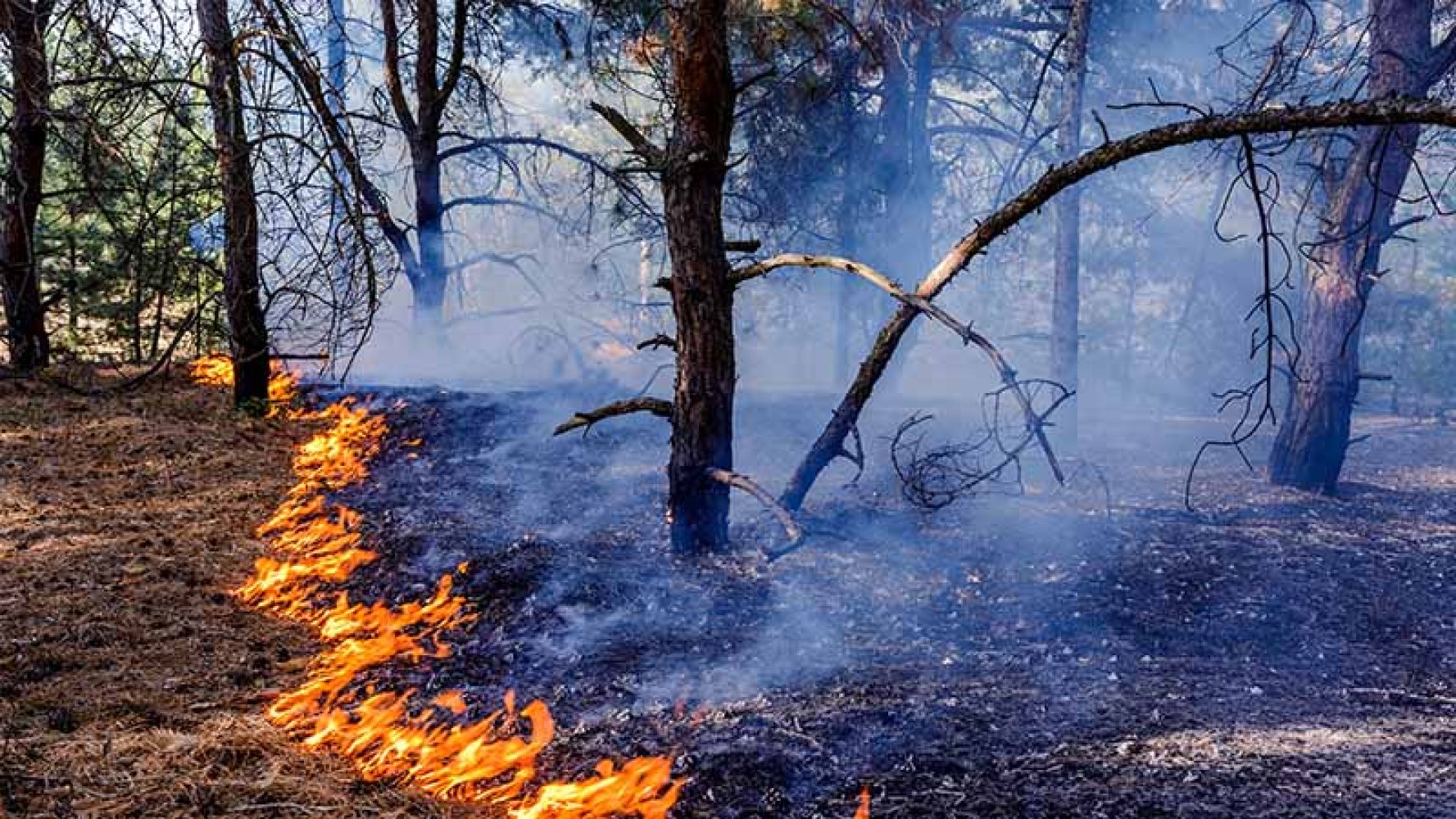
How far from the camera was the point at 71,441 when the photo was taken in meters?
7.89

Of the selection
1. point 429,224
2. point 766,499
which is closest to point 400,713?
point 766,499

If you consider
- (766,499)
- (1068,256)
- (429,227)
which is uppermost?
(429,227)

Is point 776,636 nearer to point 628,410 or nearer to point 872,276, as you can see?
point 628,410

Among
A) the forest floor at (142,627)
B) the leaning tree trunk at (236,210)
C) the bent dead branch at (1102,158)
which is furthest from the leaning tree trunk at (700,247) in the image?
the forest floor at (142,627)

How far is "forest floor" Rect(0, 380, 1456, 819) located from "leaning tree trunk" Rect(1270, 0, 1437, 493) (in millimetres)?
480

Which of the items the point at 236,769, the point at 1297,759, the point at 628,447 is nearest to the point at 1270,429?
the point at 628,447

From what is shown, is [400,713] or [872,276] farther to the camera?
→ [872,276]

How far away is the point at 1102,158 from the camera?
452 cm

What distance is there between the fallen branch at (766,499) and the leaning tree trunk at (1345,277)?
4.96m

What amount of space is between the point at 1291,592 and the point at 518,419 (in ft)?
22.3

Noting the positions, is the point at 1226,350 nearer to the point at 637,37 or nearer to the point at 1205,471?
the point at 1205,471

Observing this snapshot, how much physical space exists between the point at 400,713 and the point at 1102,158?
4.24 metres

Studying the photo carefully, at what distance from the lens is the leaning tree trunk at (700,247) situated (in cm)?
573

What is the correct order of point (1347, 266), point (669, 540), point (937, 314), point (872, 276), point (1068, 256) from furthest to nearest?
1. point (1068, 256)
2. point (1347, 266)
3. point (669, 540)
4. point (872, 276)
5. point (937, 314)
